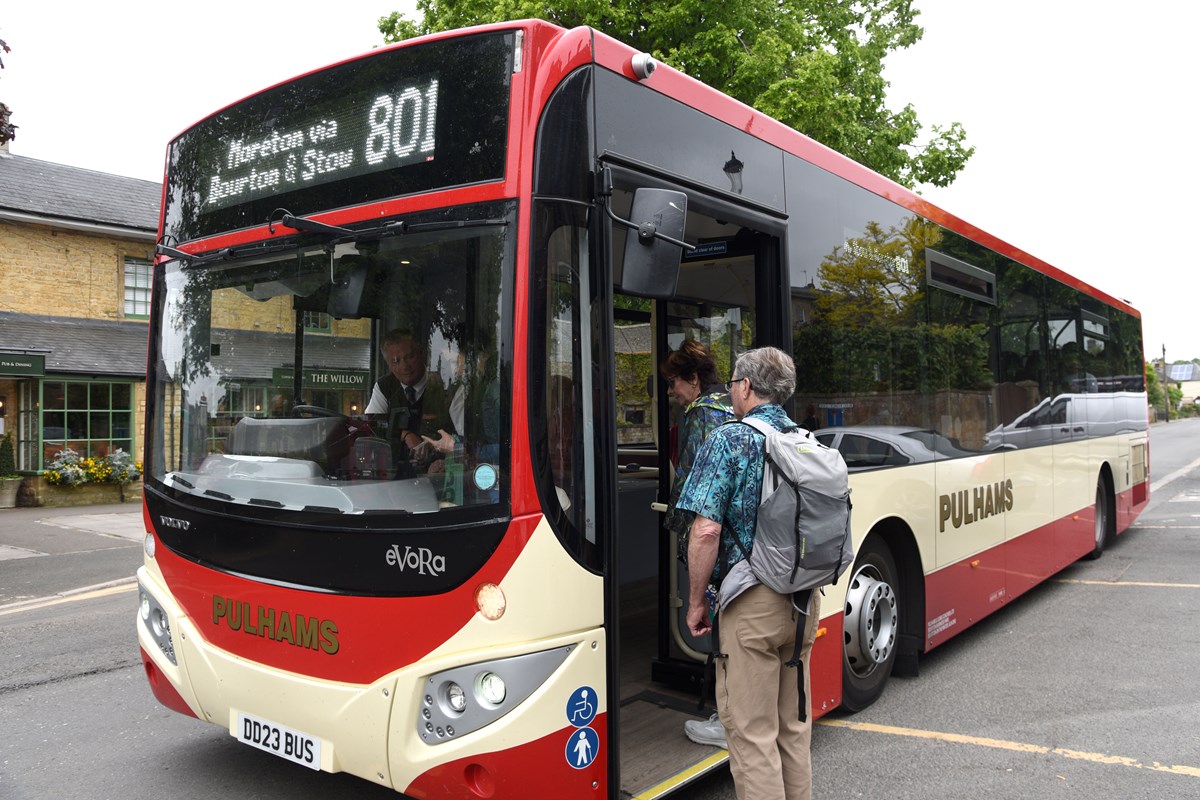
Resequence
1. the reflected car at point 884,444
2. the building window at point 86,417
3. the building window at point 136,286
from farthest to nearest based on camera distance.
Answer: the building window at point 136,286 → the building window at point 86,417 → the reflected car at point 884,444

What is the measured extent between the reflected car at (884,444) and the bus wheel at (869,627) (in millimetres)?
436

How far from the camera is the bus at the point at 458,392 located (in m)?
2.94

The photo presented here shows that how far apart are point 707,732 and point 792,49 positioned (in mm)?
14651

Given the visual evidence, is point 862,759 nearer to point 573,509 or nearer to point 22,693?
point 573,509

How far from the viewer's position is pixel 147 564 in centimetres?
400

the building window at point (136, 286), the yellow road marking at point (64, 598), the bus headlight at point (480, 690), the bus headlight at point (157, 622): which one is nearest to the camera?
the bus headlight at point (480, 690)

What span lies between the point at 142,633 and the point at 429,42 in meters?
2.78

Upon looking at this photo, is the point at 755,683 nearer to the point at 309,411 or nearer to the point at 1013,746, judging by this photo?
the point at 309,411

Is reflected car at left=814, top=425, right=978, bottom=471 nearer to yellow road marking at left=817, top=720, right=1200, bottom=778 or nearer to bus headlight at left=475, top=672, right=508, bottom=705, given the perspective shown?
yellow road marking at left=817, top=720, right=1200, bottom=778

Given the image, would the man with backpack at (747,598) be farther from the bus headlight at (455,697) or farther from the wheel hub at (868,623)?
the wheel hub at (868,623)

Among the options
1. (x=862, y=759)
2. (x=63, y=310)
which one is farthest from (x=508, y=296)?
(x=63, y=310)

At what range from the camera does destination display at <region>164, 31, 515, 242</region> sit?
10.2 ft

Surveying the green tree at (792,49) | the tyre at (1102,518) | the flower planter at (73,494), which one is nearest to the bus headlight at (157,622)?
the tyre at (1102,518)

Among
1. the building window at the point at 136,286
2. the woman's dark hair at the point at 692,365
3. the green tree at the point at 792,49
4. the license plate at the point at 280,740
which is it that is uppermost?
the green tree at the point at 792,49
